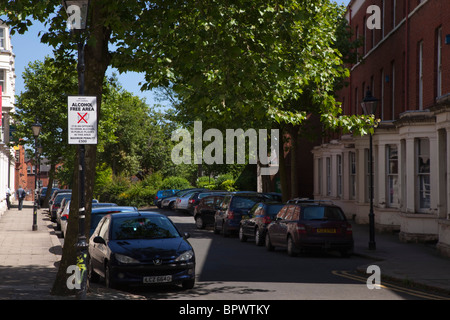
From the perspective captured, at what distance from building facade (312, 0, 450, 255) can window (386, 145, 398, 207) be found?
0.13ft

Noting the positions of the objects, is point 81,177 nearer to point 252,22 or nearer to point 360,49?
point 252,22

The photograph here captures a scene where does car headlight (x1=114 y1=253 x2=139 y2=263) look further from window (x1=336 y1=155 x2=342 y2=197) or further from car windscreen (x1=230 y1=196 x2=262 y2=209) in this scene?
window (x1=336 y1=155 x2=342 y2=197)

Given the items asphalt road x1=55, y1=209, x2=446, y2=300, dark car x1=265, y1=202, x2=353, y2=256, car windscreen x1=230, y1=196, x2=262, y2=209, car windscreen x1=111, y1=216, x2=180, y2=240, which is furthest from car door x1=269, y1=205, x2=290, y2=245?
car windscreen x1=111, y1=216, x2=180, y2=240

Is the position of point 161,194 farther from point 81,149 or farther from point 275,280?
point 81,149

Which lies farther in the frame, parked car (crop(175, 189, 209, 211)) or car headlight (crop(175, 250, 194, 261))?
parked car (crop(175, 189, 209, 211))

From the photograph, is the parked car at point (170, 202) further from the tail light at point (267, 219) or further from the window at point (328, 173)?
the tail light at point (267, 219)

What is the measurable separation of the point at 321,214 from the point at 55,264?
299 inches

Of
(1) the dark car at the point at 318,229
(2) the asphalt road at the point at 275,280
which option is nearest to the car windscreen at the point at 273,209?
(2) the asphalt road at the point at 275,280

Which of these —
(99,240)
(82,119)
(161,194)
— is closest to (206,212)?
(99,240)

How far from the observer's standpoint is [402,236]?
2383cm

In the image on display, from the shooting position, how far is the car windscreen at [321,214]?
65.5 feet

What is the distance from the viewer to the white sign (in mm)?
9938

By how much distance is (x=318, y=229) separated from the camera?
1969 cm

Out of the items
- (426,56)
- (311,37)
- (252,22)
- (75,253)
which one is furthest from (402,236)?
(75,253)
